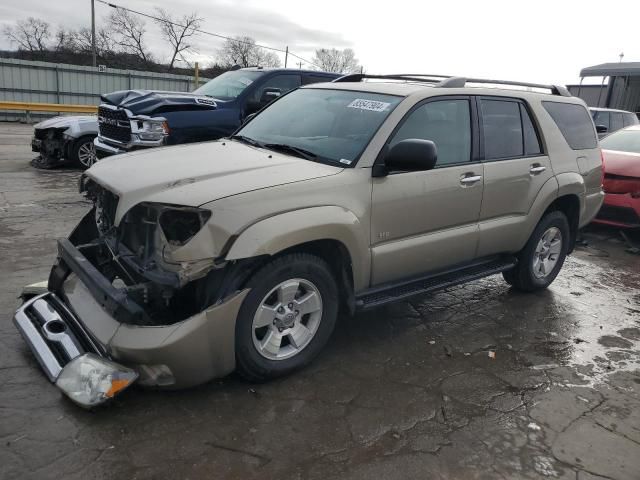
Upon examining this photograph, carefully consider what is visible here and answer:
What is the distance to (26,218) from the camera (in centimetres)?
644

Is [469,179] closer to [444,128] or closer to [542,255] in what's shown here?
[444,128]

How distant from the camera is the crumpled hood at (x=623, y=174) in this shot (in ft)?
23.8

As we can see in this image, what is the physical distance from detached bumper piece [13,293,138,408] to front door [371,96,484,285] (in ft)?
5.86

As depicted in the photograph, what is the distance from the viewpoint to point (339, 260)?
3457 millimetres

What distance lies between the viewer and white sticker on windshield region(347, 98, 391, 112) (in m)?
3.80

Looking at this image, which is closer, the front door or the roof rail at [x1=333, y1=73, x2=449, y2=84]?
the front door

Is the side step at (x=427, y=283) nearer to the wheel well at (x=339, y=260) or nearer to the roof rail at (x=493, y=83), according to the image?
the wheel well at (x=339, y=260)

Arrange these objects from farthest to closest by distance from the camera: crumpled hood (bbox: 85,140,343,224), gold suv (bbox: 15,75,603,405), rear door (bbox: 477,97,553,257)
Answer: rear door (bbox: 477,97,553,257), crumpled hood (bbox: 85,140,343,224), gold suv (bbox: 15,75,603,405)

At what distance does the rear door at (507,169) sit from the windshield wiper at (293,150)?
152 cm

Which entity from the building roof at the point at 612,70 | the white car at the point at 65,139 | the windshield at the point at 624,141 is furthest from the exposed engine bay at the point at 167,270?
the building roof at the point at 612,70

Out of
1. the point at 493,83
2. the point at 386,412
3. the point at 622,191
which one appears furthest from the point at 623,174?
the point at 386,412

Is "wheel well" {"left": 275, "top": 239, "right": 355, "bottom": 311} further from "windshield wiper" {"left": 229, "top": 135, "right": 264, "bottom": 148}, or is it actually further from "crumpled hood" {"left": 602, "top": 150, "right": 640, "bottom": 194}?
"crumpled hood" {"left": 602, "top": 150, "right": 640, "bottom": 194}

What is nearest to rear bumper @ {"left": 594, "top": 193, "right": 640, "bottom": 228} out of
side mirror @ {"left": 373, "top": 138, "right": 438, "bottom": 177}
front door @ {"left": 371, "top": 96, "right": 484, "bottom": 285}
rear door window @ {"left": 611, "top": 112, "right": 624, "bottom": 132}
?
front door @ {"left": 371, "top": 96, "right": 484, "bottom": 285}

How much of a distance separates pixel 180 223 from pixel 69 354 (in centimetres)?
101
